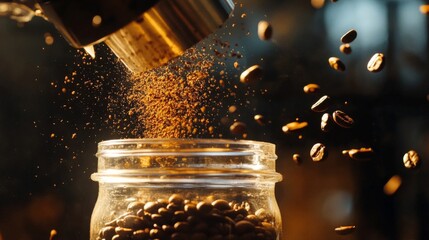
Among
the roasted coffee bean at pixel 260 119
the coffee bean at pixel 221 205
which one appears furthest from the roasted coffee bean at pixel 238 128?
the coffee bean at pixel 221 205

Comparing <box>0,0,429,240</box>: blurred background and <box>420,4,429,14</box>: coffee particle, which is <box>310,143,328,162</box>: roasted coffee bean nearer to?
<box>0,0,429,240</box>: blurred background

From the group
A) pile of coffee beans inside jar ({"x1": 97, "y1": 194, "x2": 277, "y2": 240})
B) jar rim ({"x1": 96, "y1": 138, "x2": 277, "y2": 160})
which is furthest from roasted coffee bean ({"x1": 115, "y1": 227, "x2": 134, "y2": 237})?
jar rim ({"x1": 96, "y1": 138, "x2": 277, "y2": 160})

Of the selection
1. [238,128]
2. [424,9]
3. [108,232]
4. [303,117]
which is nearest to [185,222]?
[108,232]

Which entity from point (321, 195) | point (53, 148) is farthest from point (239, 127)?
point (53, 148)

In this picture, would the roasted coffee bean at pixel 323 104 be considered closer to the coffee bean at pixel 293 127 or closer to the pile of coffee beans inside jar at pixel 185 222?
the coffee bean at pixel 293 127

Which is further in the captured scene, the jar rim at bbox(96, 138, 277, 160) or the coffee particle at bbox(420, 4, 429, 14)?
the coffee particle at bbox(420, 4, 429, 14)

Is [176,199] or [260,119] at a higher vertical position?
[260,119]

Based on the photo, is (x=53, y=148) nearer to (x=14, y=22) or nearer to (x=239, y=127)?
(x=14, y=22)

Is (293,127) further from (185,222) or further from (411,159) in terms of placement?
(185,222)
